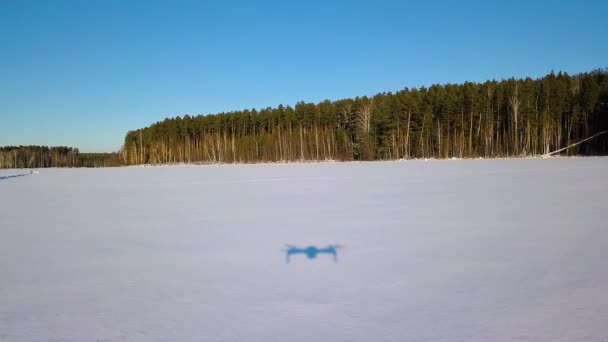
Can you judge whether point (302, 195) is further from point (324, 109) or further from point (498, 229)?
point (324, 109)

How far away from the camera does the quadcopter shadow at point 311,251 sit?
5.14m

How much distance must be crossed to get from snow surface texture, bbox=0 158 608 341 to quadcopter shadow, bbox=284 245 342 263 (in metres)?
0.10

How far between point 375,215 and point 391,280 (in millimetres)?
4117

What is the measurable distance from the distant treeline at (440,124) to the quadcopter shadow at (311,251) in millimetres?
45118

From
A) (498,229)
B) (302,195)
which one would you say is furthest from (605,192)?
(302,195)

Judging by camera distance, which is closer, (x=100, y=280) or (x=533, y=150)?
(x=100, y=280)

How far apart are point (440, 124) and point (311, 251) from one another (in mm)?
49309

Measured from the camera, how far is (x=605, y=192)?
35.6ft

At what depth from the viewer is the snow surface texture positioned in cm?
304

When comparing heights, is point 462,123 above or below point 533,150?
above

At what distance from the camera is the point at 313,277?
427 centimetres

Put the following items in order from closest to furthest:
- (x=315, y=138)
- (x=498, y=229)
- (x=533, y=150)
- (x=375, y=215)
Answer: (x=498, y=229), (x=375, y=215), (x=533, y=150), (x=315, y=138)

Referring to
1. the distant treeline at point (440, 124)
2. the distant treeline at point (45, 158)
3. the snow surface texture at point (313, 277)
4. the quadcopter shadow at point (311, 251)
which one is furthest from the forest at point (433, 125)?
the quadcopter shadow at point (311, 251)

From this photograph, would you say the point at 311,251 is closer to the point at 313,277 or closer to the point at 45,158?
the point at 313,277
